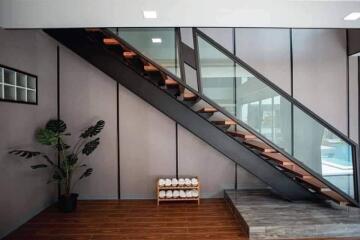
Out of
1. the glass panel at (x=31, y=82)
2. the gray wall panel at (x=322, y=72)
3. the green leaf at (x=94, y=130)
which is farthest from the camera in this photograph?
the gray wall panel at (x=322, y=72)

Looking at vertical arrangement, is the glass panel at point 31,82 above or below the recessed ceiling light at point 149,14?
below

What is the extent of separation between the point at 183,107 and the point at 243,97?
4.16 ft

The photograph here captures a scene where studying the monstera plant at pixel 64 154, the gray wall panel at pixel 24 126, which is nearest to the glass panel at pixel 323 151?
the monstera plant at pixel 64 154

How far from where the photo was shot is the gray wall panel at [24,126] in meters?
3.56

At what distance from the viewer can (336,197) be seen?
4.02m

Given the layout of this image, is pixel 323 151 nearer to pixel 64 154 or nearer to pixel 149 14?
pixel 149 14

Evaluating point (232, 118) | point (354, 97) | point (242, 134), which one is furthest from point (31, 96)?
point (354, 97)

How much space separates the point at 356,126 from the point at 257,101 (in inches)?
84.8

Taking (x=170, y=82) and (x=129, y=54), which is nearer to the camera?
(x=170, y=82)

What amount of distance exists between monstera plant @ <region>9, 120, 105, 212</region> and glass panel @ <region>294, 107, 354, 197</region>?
3.48 meters

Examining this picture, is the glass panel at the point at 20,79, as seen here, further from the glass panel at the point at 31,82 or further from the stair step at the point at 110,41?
the stair step at the point at 110,41

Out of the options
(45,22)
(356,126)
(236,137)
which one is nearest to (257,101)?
(236,137)

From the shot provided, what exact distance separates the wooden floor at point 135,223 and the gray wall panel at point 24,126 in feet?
0.83

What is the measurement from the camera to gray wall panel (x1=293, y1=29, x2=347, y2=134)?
525 cm
